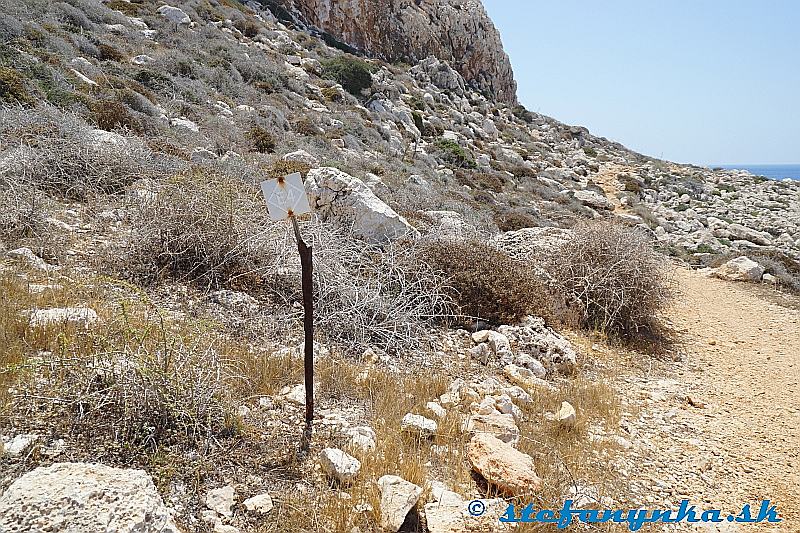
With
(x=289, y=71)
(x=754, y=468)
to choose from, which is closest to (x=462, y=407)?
(x=754, y=468)

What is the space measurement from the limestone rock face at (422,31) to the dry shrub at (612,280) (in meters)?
29.1

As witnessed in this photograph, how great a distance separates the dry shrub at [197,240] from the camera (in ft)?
16.1

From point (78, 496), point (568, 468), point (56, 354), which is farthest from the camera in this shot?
point (568, 468)

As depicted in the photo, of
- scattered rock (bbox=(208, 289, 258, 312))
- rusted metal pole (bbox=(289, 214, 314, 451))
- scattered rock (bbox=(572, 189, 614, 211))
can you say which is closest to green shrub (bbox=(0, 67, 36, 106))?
scattered rock (bbox=(208, 289, 258, 312))

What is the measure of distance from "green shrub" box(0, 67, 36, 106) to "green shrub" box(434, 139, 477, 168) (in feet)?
45.0

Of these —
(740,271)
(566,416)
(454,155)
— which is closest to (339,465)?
(566,416)

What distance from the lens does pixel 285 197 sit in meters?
2.69

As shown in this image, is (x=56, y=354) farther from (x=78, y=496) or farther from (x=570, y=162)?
(x=570, y=162)

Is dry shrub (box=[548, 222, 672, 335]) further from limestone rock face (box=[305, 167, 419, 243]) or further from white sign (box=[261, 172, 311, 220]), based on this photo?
white sign (box=[261, 172, 311, 220])

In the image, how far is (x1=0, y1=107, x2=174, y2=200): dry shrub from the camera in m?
6.03

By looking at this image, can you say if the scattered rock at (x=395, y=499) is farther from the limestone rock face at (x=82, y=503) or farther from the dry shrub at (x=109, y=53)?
the dry shrub at (x=109, y=53)

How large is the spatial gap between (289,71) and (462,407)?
66.1 ft

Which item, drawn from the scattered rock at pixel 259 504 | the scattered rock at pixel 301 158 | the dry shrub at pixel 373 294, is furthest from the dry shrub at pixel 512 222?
the scattered rock at pixel 259 504

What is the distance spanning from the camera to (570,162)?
2844 cm
